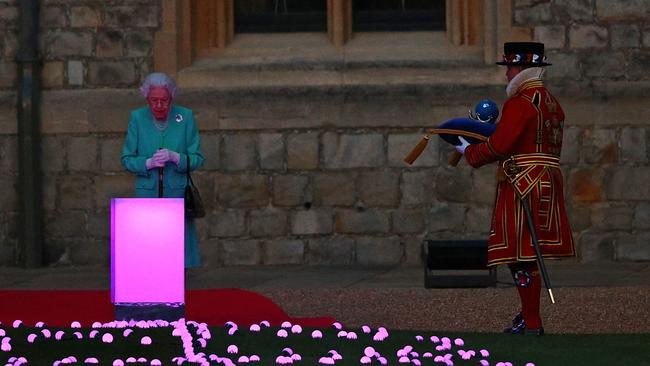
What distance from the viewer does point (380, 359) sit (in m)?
8.05

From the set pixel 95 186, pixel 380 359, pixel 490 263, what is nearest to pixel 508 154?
pixel 490 263

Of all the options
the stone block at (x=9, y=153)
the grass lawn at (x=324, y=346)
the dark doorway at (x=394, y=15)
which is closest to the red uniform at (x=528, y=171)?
the grass lawn at (x=324, y=346)

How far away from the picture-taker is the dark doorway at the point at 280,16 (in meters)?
14.3

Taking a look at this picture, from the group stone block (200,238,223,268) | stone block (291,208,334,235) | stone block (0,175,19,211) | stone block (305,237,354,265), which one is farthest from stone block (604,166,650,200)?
stone block (0,175,19,211)

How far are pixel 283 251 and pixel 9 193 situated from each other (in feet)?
7.58

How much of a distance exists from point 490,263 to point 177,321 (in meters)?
1.72

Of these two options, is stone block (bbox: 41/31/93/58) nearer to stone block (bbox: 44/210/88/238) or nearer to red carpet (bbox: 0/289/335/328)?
stone block (bbox: 44/210/88/238)

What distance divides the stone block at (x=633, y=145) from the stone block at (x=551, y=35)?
87cm

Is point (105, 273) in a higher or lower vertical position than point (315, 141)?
lower

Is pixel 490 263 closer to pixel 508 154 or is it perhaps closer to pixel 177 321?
pixel 508 154

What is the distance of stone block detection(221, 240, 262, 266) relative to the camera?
45.3ft

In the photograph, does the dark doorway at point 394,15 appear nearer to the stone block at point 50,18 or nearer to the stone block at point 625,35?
the stone block at point 625,35

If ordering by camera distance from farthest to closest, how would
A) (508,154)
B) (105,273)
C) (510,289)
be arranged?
(105,273), (510,289), (508,154)

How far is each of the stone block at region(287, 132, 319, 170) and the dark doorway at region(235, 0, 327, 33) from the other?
1.05 meters
